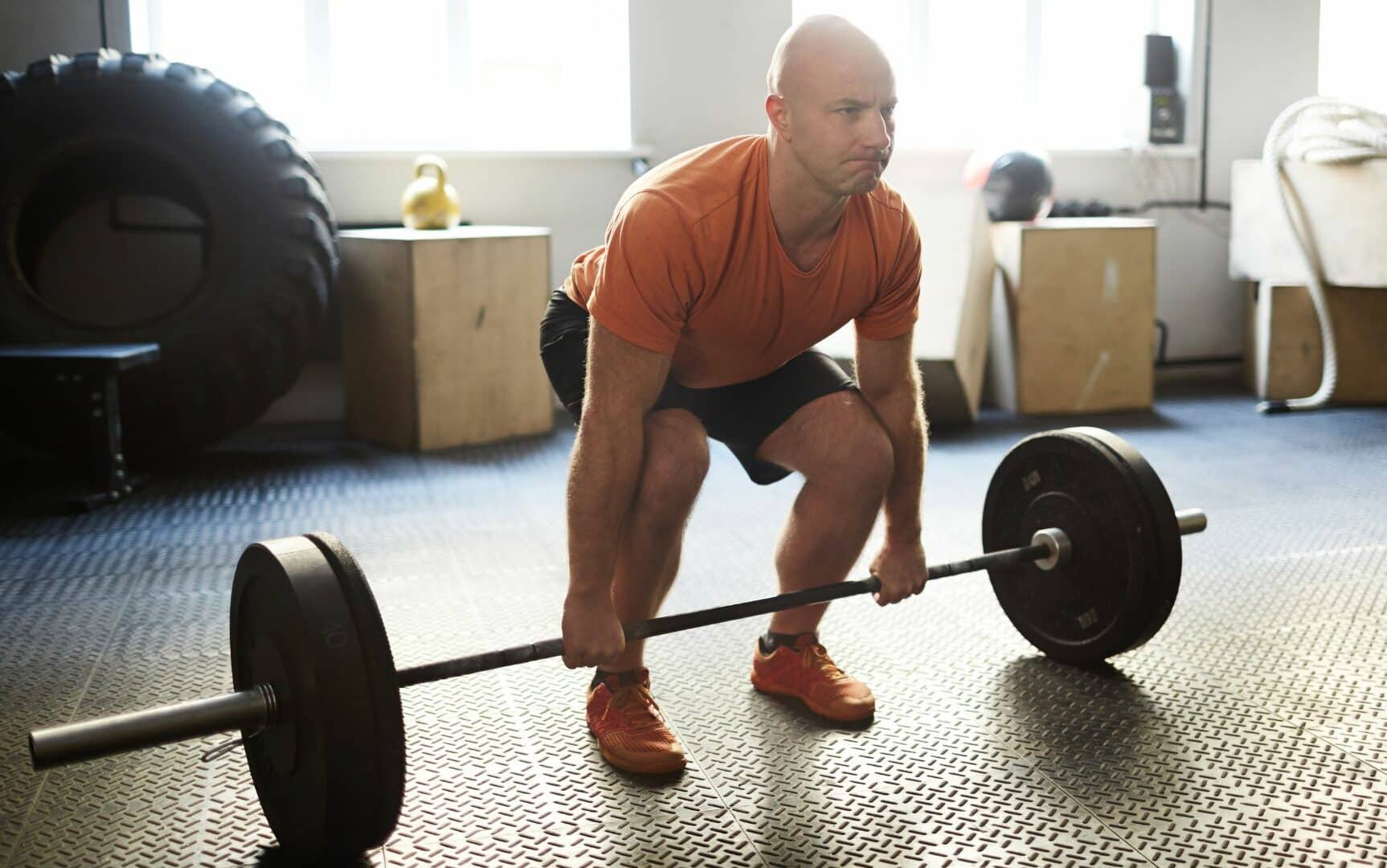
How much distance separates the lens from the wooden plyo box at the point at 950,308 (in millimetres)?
3729

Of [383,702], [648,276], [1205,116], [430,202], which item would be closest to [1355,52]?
[1205,116]

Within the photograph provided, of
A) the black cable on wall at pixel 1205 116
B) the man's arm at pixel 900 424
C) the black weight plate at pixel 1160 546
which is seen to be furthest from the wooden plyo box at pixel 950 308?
the man's arm at pixel 900 424

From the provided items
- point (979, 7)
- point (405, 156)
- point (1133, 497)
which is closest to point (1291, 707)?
point (1133, 497)

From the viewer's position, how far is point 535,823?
1418mm

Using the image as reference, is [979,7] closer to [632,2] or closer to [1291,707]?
[632,2]

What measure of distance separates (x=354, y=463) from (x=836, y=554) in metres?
2.11

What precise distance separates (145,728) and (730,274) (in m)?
0.78

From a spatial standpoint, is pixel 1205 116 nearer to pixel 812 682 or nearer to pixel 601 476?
pixel 812 682

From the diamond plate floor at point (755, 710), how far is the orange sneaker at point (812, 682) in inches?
1.2

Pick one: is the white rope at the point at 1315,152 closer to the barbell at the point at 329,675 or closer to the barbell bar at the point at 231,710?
the barbell at the point at 329,675

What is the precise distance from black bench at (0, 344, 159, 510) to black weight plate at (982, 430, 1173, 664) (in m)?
2.12

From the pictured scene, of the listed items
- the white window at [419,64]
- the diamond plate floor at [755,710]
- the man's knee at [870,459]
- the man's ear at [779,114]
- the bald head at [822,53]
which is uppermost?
the white window at [419,64]

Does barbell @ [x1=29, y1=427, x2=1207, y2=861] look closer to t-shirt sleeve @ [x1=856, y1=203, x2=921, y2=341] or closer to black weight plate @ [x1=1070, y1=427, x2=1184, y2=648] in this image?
black weight plate @ [x1=1070, y1=427, x2=1184, y2=648]

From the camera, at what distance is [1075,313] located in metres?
4.02
